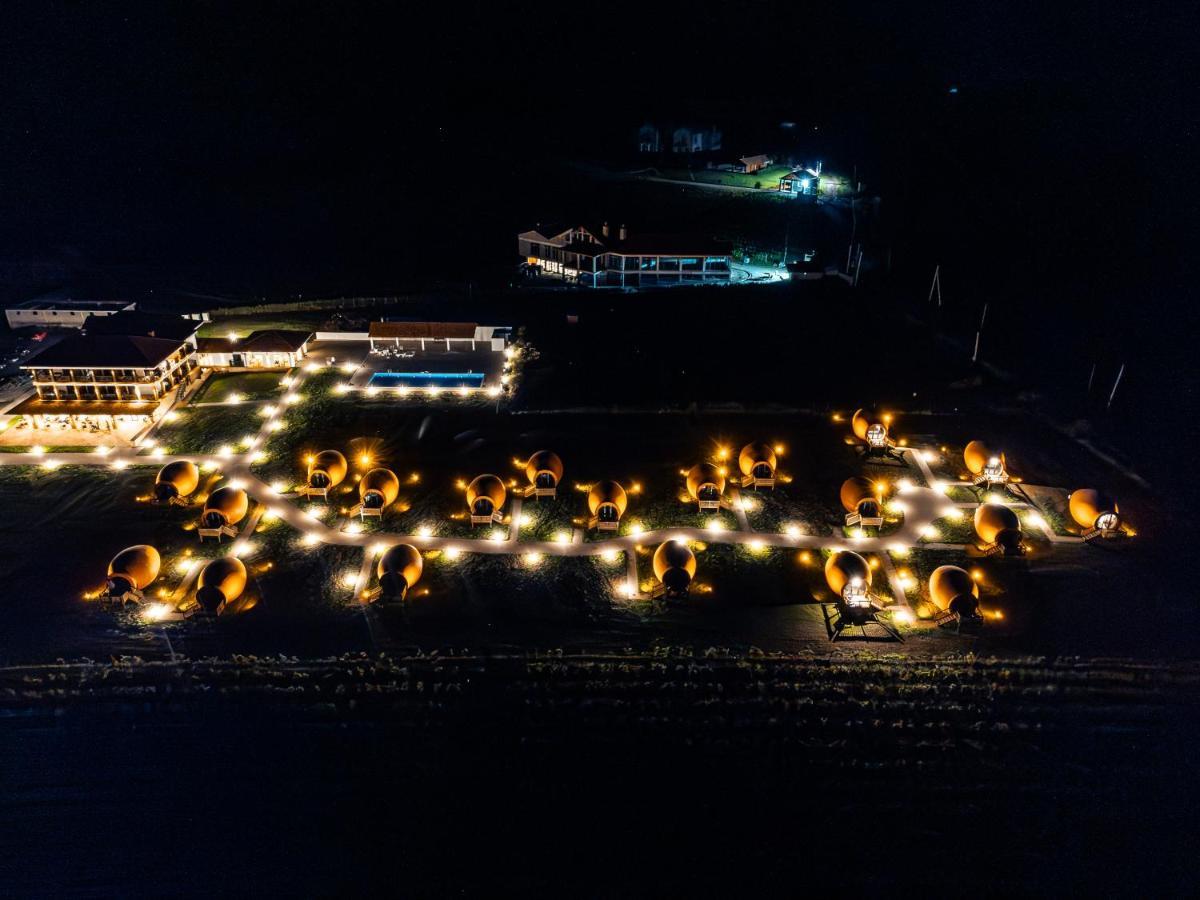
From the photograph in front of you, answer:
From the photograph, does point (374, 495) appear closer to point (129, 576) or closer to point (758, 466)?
point (129, 576)

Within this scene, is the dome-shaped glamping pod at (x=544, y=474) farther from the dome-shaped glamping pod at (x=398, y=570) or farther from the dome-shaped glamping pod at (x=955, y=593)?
the dome-shaped glamping pod at (x=955, y=593)

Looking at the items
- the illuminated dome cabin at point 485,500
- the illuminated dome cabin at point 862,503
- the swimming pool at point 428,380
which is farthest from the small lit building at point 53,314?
the illuminated dome cabin at point 862,503

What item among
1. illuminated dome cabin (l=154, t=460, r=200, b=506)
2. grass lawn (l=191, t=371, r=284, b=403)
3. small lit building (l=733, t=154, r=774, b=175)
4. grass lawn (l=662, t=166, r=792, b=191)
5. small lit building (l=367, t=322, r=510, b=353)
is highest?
small lit building (l=733, t=154, r=774, b=175)

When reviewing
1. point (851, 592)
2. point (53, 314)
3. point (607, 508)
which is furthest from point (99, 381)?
point (851, 592)

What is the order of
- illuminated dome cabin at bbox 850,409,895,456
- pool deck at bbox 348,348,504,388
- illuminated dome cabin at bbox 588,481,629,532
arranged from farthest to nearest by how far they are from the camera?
pool deck at bbox 348,348,504,388
illuminated dome cabin at bbox 850,409,895,456
illuminated dome cabin at bbox 588,481,629,532

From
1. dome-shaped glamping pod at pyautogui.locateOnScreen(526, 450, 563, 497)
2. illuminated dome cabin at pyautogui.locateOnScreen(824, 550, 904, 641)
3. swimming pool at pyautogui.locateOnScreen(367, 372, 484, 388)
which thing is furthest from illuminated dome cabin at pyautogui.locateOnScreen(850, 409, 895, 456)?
swimming pool at pyautogui.locateOnScreen(367, 372, 484, 388)

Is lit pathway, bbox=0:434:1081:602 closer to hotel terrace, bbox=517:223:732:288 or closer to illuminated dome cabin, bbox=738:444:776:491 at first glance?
illuminated dome cabin, bbox=738:444:776:491

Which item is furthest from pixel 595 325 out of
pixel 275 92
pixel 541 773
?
pixel 275 92
